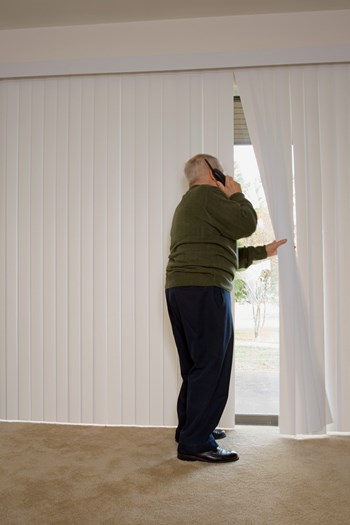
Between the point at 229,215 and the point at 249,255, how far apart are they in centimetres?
41

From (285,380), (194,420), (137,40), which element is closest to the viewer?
(194,420)

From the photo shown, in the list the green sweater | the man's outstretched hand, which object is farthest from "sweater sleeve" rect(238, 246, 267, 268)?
the green sweater

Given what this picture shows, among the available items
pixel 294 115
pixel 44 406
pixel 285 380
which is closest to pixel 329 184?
pixel 294 115

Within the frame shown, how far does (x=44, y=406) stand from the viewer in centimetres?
302

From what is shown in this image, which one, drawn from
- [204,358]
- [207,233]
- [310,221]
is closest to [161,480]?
[204,358]

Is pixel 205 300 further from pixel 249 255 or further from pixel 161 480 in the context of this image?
pixel 161 480

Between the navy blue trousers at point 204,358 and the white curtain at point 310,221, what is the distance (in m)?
A: 0.55

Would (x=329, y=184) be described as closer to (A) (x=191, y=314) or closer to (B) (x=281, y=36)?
(B) (x=281, y=36)

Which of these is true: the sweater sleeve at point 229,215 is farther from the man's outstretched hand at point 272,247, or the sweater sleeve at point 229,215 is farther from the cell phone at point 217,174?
the man's outstretched hand at point 272,247

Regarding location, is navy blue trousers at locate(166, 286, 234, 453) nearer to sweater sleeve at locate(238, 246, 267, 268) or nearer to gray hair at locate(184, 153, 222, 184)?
sweater sleeve at locate(238, 246, 267, 268)

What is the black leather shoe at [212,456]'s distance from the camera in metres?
2.37

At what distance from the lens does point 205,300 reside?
238 centimetres

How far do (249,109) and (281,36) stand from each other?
1.51 ft

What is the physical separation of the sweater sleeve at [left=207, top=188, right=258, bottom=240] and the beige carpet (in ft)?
3.60
